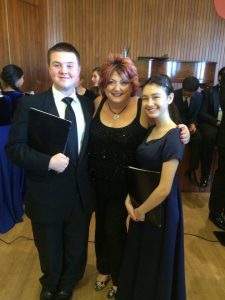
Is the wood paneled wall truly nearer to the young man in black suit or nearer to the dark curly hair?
the dark curly hair

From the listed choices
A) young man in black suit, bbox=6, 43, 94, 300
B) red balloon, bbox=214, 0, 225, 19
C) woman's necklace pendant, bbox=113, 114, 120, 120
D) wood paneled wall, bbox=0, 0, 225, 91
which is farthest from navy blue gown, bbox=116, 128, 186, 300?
red balloon, bbox=214, 0, 225, 19

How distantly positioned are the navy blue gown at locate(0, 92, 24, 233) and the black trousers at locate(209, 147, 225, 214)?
1906 millimetres

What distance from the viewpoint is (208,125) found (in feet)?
10.7

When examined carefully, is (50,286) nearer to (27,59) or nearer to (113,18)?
(27,59)

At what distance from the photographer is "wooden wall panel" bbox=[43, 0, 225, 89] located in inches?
205

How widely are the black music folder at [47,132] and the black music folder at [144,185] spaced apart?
351 mm

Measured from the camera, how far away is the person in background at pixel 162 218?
4.02 ft

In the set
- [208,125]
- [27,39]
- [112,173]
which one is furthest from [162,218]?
[27,39]

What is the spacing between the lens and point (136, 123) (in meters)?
1.42

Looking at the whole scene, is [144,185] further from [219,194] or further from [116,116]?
[219,194]

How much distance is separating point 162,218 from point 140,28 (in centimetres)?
492

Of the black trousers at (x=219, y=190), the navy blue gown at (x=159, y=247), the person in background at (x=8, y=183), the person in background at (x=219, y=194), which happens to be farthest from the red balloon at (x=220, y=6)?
the navy blue gown at (x=159, y=247)

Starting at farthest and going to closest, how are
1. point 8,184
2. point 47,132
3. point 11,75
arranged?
1. point 11,75
2. point 8,184
3. point 47,132

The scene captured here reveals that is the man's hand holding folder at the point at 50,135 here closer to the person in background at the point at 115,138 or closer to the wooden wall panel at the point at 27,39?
the person in background at the point at 115,138
